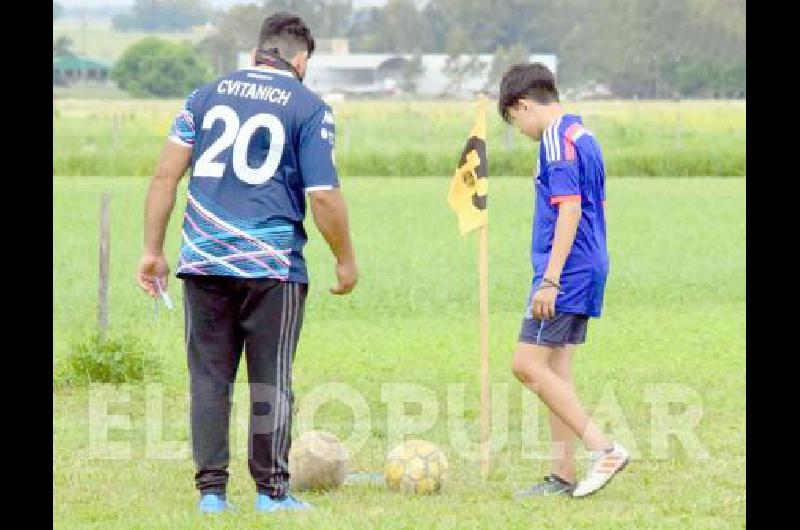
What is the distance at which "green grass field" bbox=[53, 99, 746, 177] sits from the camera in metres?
43.6

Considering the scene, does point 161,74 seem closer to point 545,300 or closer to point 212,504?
point 545,300

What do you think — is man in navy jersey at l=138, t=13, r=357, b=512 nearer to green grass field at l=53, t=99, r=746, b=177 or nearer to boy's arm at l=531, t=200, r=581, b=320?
boy's arm at l=531, t=200, r=581, b=320

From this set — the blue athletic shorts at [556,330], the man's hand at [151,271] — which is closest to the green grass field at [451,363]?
the blue athletic shorts at [556,330]

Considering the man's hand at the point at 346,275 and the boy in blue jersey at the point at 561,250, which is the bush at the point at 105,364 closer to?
the boy in blue jersey at the point at 561,250

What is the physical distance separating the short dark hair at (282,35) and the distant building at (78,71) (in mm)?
115578

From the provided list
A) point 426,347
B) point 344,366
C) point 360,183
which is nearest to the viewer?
point 344,366

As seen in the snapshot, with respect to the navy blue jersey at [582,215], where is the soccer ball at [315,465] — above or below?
below

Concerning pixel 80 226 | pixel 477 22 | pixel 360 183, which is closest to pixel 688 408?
pixel 80 226

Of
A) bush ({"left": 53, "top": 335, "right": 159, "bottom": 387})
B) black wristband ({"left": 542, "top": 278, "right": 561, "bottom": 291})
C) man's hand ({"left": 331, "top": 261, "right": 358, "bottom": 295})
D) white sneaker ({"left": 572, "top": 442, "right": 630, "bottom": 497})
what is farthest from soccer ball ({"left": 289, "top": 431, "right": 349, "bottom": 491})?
bush ({"left": 53, "top": 335, "right": 159, "bottom": 387})

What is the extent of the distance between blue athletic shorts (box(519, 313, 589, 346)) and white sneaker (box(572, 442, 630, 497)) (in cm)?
55

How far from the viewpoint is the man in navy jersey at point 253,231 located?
7824 millimetres
